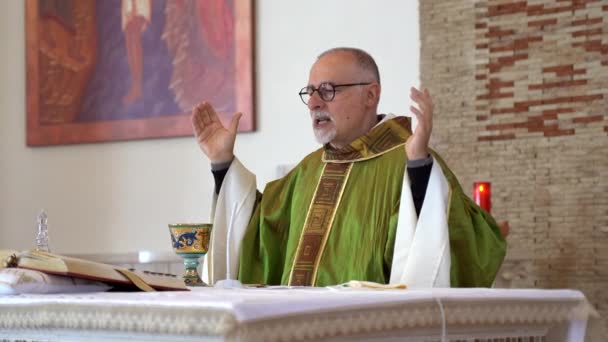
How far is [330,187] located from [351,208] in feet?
0.58

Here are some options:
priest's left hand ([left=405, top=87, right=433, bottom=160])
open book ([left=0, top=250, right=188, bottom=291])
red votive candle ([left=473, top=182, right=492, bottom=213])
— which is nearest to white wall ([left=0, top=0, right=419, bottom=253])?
red votive candle ([left=473, top=182, right=492, bottom=213])

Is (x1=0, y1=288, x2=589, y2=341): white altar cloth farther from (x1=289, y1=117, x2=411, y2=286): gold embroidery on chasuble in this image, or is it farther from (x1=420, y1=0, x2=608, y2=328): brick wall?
(x1=420, y1=0, x2=608, y2=328): brick wall

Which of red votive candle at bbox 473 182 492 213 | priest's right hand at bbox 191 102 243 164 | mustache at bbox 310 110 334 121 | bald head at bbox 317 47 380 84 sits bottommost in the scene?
red votive candle at bbox 473 182 492 213

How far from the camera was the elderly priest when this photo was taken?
11.5 feet

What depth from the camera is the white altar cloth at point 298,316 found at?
2062mm

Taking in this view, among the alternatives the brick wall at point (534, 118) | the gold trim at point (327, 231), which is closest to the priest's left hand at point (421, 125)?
the gold trim at point (327, 231)

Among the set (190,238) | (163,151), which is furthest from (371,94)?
(163,151)

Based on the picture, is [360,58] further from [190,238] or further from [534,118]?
[534,118]

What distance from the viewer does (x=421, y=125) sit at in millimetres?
3375

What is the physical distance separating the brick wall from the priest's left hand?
208cm

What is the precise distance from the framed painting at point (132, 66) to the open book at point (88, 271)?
11.8ft

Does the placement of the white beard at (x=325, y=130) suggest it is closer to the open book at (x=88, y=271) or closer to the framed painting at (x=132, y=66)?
the open book at (x=88, y=271)

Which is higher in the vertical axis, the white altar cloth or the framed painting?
the framed painting

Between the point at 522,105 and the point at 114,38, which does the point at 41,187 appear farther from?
the point at 522,105
